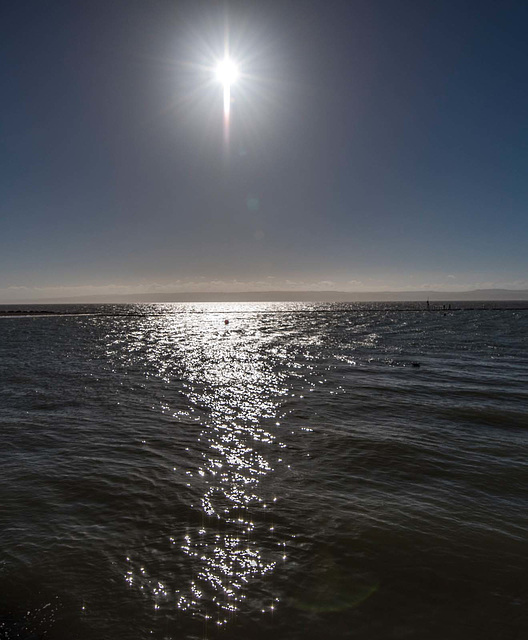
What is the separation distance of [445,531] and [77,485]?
8356mm

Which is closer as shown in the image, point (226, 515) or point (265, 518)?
point (265, 518)

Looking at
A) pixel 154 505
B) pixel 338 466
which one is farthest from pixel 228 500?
pixel 338 466

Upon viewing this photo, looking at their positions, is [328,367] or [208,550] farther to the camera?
[328,367]

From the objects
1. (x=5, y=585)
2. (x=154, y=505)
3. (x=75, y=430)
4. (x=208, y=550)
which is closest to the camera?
(x=5, y=585)

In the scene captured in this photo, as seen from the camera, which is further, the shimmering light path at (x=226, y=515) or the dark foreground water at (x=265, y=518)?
the shimmering light path at (x=226, y=515)

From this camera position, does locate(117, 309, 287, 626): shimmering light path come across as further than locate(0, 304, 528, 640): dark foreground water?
Yes

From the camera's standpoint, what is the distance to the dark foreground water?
5480mm

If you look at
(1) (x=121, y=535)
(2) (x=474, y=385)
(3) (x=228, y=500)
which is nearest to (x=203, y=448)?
(3) (x=228, y=500)

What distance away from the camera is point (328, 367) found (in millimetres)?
28609

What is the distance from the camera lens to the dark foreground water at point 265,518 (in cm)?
548

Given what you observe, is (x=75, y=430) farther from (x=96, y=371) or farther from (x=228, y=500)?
(x=96, y=371)

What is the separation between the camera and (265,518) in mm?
7957

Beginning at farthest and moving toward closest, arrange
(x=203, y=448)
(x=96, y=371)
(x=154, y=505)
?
1. (x=96, y=371)
2. (x=203, y=448)
3. (x=154, y=505)

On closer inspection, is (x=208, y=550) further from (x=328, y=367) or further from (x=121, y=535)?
(x=328, y=367)
